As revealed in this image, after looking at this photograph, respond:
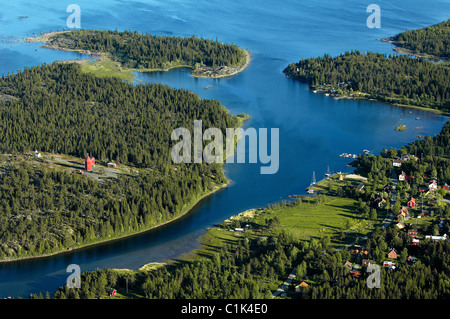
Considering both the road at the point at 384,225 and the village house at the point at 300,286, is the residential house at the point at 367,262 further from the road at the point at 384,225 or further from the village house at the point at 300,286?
the village house at the point at 300,286

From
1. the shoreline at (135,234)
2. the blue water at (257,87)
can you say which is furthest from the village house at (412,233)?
the shoreline at (135,234)

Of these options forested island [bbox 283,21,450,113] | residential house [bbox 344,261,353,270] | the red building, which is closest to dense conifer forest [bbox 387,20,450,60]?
forested island [bbox 283,21,450,113]

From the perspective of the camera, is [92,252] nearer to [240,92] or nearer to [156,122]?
[156,122]

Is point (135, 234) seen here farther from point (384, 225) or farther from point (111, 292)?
point (384, 225)

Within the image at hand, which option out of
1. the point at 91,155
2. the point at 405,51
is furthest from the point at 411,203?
the point at 405,51

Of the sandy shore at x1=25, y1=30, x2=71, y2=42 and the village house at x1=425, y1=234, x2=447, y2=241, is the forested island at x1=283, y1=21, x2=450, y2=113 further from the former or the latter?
Result: the sandy shore at x1=25, y1=30, x2=71, y2=42
